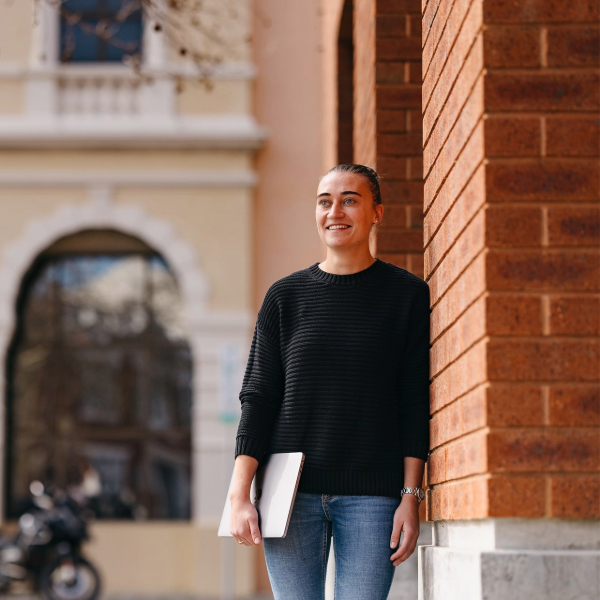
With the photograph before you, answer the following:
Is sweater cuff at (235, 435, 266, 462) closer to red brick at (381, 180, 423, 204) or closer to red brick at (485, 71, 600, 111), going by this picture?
red brick at (485, 71, 600, 111)

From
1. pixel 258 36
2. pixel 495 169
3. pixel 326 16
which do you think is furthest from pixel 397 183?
pixel 258 36

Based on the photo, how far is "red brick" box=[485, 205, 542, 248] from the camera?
2480 millimetres

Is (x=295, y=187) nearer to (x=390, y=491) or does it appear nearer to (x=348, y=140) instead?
(x=348, y=140)

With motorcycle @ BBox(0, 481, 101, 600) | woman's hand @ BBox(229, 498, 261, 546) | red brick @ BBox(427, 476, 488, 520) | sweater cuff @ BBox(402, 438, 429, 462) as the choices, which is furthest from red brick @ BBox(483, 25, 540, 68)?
motorcycle @ BBox(0, 481, 101, 600)

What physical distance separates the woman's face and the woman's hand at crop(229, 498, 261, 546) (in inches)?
29.0

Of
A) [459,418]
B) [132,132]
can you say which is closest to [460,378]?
[459,418]

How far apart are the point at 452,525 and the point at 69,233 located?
39.2 feet

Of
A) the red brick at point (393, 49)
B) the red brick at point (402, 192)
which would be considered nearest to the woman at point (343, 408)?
the red brick at point (402, 192)

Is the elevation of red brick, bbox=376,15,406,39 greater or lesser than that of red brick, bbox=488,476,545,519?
greater

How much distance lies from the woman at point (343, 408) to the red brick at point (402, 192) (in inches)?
50.1

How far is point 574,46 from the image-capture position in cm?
253

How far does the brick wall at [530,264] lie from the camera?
94.7 inches

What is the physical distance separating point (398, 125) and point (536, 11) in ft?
6.58

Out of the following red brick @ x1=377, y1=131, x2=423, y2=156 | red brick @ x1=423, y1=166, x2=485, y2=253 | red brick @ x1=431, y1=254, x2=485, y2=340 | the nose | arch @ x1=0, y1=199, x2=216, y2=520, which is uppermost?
arch @ x1=0, y1=199, x2=216, y2=520
